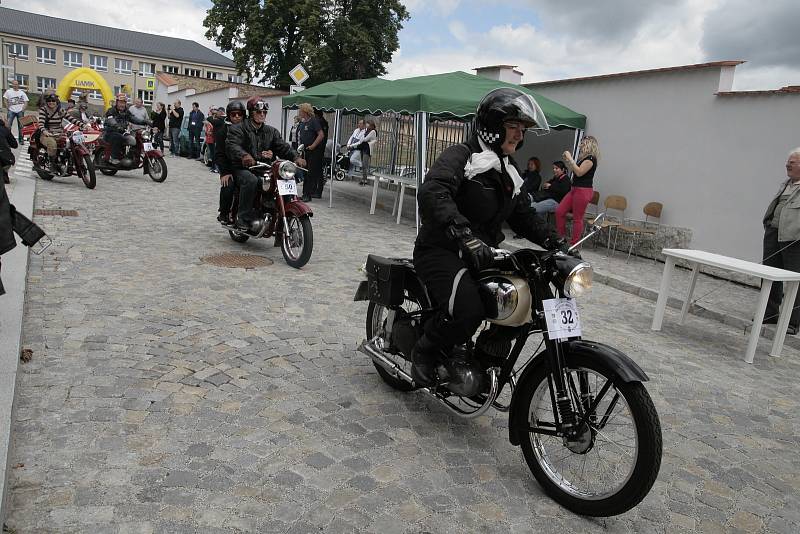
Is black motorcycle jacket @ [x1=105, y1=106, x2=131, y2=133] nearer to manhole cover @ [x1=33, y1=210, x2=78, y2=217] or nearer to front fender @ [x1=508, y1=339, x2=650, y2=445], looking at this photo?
manhole cover @ [x1=33, y1=210, x2=78, y2=217]

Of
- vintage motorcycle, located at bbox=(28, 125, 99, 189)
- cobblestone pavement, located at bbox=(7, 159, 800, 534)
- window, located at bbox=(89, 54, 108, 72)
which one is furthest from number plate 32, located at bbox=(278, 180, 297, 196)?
window, located at bbox=(89, 54, 108, 72)

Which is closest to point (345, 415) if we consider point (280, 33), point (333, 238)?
point (333, 238)

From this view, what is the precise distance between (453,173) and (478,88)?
9.24 m

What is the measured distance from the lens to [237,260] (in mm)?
7777

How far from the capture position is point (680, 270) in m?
10.5

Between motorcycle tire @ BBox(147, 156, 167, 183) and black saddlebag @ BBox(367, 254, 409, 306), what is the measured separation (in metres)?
11.9

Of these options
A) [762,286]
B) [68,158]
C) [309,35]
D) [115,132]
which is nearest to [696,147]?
[762,286]

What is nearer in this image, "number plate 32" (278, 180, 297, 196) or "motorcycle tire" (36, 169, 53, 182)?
"number plate 32" (278, 180, 297, 196)

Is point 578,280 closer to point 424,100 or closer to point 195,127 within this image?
point 424,100

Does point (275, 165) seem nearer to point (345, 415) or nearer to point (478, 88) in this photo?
point (345, 415)

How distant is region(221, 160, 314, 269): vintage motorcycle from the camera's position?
768 cm

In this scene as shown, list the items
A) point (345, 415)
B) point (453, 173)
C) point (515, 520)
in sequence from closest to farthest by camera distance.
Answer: point (515, 520) < point (453, 173) < point (345, 415)

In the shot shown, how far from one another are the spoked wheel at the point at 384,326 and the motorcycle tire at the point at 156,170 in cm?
1156

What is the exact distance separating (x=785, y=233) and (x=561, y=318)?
5.42m
